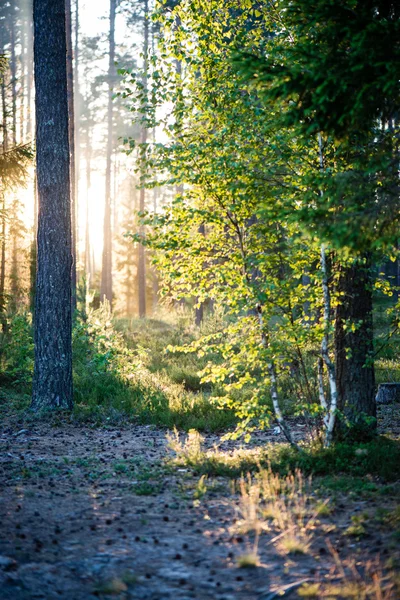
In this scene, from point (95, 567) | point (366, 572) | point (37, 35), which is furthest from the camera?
point (37, 35)

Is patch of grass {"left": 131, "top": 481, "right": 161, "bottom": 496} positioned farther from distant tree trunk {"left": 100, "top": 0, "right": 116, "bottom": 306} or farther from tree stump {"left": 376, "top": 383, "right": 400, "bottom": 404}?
distant tree trunk {"left": 100, "top": 0, "right": 116, "bottom": 306}

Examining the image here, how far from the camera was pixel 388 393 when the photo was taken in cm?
1048

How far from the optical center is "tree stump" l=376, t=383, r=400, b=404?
1041 centimetres

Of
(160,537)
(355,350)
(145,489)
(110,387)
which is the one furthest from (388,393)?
(160,537)

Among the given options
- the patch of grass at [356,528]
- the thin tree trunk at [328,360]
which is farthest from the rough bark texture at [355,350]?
the patch of grass at [356,528]

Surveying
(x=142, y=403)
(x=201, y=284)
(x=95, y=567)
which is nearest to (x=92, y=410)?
(x=142, y=403)

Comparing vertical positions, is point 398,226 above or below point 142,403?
above

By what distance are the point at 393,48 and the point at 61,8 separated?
692 cm

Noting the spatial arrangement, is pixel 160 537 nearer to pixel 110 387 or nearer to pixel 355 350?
pixel 355 350

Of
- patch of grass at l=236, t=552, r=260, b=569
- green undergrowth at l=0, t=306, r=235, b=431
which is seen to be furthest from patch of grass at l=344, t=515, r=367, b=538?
green undergrowth at l=0, t=306, r=235, b=431

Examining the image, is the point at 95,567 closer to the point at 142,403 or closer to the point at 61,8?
the point at 142,403

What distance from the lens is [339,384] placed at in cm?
702

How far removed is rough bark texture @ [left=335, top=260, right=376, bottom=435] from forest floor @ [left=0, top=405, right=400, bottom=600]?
131 cm

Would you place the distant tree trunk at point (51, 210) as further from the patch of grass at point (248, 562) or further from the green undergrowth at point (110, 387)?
the patch of grass at point (248, 562)
